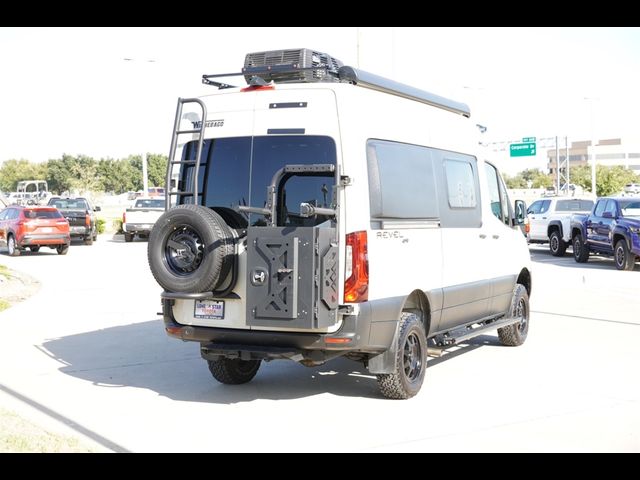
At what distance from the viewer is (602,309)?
14156 millimetres

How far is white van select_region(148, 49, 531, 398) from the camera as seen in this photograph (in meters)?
7.23

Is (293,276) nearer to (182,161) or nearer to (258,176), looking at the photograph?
(258,176)

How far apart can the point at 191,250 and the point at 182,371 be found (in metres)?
2.36

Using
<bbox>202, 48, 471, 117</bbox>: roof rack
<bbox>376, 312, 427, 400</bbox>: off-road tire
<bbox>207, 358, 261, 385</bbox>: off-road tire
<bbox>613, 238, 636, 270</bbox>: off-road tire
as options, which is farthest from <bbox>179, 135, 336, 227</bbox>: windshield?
<bbox>613, 238, 636, 270</bbox>: off-road tire

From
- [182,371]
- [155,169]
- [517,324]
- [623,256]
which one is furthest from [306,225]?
[155,169]

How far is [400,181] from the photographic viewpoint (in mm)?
8047

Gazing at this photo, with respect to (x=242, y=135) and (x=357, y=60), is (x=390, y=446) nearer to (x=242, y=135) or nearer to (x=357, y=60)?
(x=242, y=135)

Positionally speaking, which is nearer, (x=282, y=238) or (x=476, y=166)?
(x=282, y=238)

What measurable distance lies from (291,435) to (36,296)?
10.8 m

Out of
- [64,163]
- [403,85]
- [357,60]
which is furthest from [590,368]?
[64,163]

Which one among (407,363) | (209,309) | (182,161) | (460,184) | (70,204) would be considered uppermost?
(182,161)

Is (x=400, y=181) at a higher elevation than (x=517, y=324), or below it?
higher

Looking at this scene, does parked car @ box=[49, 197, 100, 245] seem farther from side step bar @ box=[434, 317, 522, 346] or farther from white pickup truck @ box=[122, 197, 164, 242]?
side step bar @ box=[434, 317, 522, 346]

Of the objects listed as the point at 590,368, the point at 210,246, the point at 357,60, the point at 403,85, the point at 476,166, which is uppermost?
the point at 357,60
